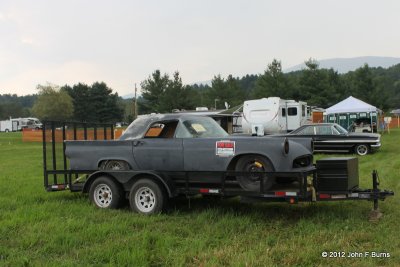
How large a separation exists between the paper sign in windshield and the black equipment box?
132cm

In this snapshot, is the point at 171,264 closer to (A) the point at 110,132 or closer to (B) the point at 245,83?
(A) the point at 110,132

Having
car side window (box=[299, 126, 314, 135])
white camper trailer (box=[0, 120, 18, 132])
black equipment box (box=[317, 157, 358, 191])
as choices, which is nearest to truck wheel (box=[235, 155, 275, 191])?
black equipment box (box=[317, 157, 358, 191])

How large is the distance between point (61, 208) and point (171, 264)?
365 cm

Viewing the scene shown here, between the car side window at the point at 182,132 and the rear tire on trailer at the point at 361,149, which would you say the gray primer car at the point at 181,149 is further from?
the rear tire on trailer at the point at 361,149

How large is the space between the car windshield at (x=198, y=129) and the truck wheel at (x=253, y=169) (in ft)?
3.33

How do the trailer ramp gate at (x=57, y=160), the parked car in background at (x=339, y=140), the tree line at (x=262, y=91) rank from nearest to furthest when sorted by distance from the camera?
the trailer ramp gate at (x=57, y=160)
the parked car in background at (x=339, y=140)
the tree line at (x=262, y=91)

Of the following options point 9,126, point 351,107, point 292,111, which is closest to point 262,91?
point 351,107

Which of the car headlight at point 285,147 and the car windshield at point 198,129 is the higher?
the car windshield at point 198,129

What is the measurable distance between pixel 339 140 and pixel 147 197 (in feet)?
39.8

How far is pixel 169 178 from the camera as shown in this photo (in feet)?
24.3

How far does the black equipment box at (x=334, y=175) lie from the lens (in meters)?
6.72

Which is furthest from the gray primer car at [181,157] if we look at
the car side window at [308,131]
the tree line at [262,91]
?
the tree line at [262,91]

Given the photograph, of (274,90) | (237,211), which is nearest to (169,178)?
(237,211)

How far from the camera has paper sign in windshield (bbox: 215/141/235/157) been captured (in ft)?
23.0
